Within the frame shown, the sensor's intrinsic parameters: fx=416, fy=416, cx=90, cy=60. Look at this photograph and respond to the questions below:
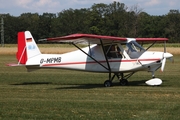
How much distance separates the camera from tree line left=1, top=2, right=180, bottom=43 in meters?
83.4

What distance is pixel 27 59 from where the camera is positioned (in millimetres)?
17562

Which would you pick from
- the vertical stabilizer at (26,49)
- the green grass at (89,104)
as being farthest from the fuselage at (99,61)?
the green grass at (89,104)

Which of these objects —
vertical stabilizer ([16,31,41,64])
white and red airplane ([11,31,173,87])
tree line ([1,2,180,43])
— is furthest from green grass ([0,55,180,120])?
tree line ([1,2,180,43])

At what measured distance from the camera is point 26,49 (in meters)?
17.8

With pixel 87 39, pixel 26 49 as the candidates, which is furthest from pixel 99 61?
pixel 26 49

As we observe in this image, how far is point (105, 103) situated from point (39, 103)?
1.73 m

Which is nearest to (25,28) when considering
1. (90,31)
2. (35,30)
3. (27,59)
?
(35,30)

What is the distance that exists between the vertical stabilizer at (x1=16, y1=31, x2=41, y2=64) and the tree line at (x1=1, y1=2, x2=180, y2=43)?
59.0 meters

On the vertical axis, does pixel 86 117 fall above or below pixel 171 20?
below

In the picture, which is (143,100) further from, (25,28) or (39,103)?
(25,28)

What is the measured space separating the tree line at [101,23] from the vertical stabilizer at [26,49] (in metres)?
59.0

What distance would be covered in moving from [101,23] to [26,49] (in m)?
72.2

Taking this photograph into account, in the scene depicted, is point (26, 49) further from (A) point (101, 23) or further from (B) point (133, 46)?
(A) point (101, 23)

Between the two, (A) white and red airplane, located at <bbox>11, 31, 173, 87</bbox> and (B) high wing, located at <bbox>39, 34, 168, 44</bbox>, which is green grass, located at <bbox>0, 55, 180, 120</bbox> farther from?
(B) high wing, located at <bbox>39, 34, 168, 44</bbox>
